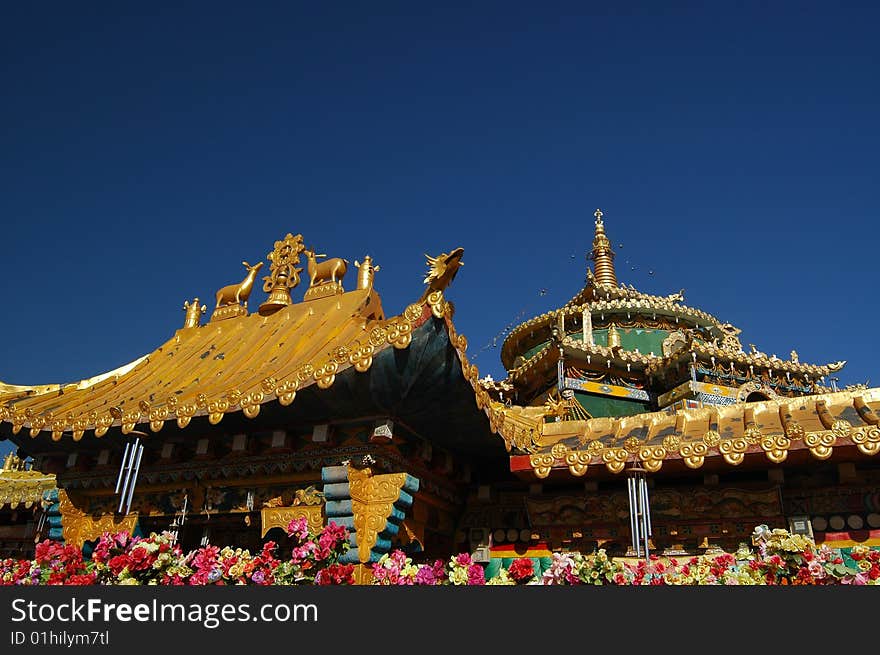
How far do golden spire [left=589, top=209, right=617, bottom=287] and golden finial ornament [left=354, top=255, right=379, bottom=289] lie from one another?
1434 cm

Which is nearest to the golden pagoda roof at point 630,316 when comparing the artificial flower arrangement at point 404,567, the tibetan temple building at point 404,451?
the tibetan temple building at point 404,451

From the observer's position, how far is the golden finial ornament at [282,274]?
34.8 ft

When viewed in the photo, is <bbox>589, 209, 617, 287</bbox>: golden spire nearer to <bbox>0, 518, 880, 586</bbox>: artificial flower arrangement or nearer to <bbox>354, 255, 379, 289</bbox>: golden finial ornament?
<bbox>354, 255, 379, 289</bbox>: golden finial ornament

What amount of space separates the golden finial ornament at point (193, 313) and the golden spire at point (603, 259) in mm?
14990

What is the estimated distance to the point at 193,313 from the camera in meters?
11.6

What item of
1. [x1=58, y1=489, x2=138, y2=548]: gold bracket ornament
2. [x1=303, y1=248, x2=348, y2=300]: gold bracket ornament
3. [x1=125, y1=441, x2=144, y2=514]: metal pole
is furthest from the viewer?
[x1=303, y1=248, x2=348, y2=300]: gold bracket ornament

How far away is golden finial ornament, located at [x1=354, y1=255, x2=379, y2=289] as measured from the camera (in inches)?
390

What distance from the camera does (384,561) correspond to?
560cm

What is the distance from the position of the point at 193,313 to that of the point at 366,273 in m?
3.76

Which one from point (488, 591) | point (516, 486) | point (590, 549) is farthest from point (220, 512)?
point (488, 591)

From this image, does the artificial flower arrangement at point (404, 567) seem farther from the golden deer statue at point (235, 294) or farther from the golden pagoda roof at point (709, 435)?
the golden deer statue at point (235, 294)

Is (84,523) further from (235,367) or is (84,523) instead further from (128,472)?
(235,367)

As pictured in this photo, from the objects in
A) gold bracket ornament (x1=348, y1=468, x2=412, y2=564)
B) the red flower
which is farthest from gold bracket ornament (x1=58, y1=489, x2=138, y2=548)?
the red flower

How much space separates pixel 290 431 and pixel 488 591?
167 inches
